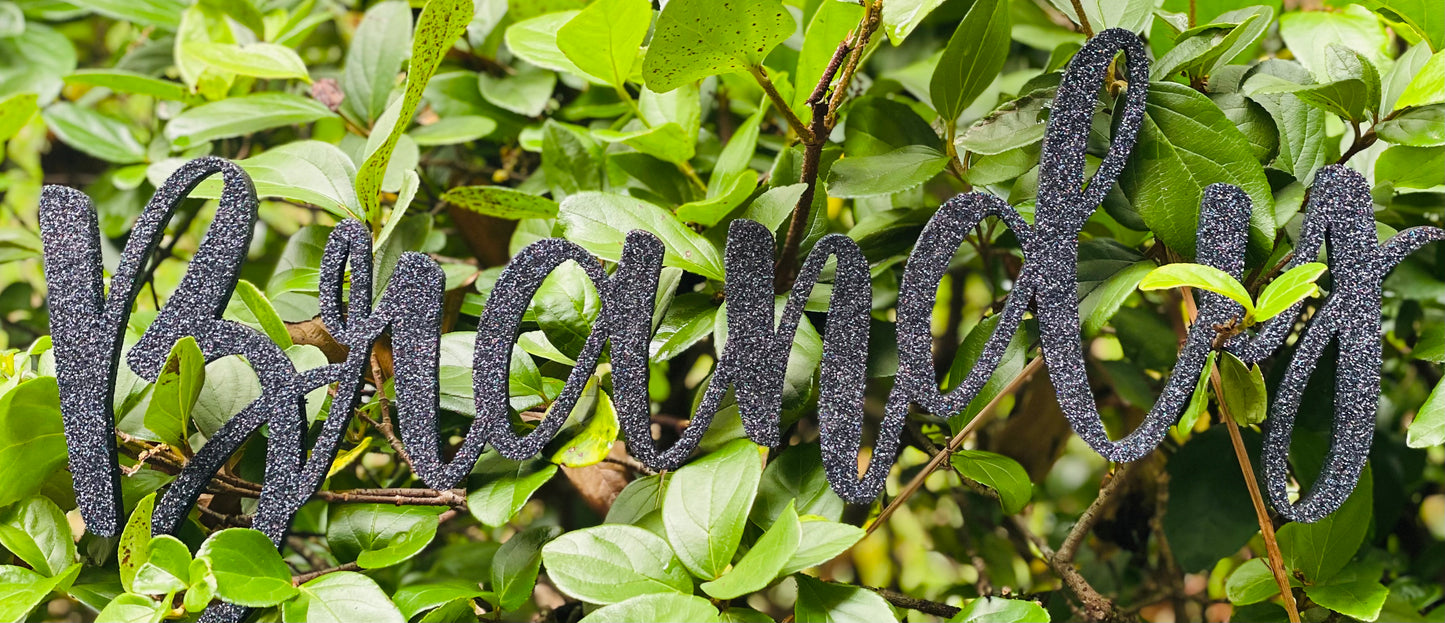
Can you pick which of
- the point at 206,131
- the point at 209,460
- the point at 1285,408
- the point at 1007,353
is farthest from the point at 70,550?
the point at 1285,408

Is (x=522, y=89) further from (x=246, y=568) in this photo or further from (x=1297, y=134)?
(x=1297, y=134)

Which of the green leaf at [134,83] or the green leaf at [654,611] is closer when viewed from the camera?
the green leaf at [654,611]

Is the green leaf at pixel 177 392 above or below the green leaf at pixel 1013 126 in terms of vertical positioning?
below

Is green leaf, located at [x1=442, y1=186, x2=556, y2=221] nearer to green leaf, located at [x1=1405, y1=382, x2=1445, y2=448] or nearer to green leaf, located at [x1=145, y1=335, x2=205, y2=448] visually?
green leaf, located at [x1=145, y1=335, x2=205, y2=448]

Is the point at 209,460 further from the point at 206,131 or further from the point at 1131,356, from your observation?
the point at 1131,356

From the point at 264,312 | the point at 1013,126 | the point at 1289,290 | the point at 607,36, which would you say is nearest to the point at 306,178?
the point at 264,312

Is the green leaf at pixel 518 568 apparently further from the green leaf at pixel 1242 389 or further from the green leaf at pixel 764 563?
the green leaf at pixel 1242 389

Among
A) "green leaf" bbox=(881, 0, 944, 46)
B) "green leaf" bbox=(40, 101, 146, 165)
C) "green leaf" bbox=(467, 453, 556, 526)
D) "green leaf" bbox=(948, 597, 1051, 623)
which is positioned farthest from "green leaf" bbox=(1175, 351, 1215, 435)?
"green leaf" bbox=(40, 101, 146, 165)

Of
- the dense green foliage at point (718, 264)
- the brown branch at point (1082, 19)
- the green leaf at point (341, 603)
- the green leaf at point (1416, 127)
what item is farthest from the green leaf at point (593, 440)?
the green leaf at point (1416, 127)
